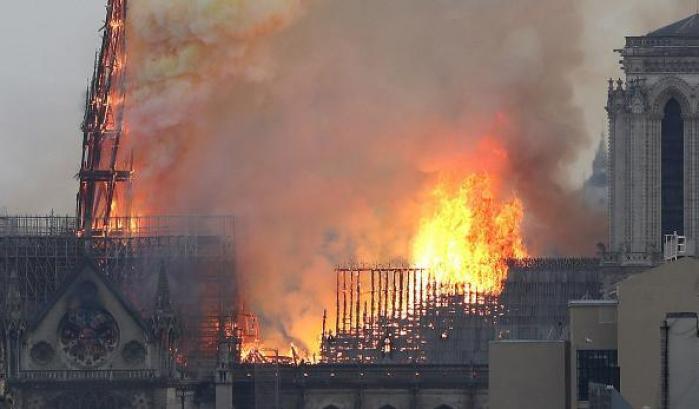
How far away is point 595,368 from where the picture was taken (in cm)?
11606

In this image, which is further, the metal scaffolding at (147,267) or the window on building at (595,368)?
the metal scaffolding at (147,267)

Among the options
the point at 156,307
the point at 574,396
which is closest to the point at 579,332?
the point at 574,396

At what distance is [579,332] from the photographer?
386 feet

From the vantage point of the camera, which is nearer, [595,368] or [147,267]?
[595,368]

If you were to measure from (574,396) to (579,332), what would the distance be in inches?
80.6

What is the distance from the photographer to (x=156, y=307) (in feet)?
627

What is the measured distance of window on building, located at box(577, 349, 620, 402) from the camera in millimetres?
114562

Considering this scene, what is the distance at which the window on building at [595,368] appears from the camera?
115 m

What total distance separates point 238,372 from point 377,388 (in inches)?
293

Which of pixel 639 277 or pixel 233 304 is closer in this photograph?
pixel 639 277

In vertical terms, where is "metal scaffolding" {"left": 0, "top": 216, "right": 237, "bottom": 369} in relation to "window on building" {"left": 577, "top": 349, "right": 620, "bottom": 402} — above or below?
above

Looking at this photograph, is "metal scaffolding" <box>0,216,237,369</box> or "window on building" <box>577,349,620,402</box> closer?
"window on building" <box>577,349,620,402</box>

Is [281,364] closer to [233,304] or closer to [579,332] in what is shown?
[233,304]

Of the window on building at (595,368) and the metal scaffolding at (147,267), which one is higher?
the metal scaffolding at (147,267)
